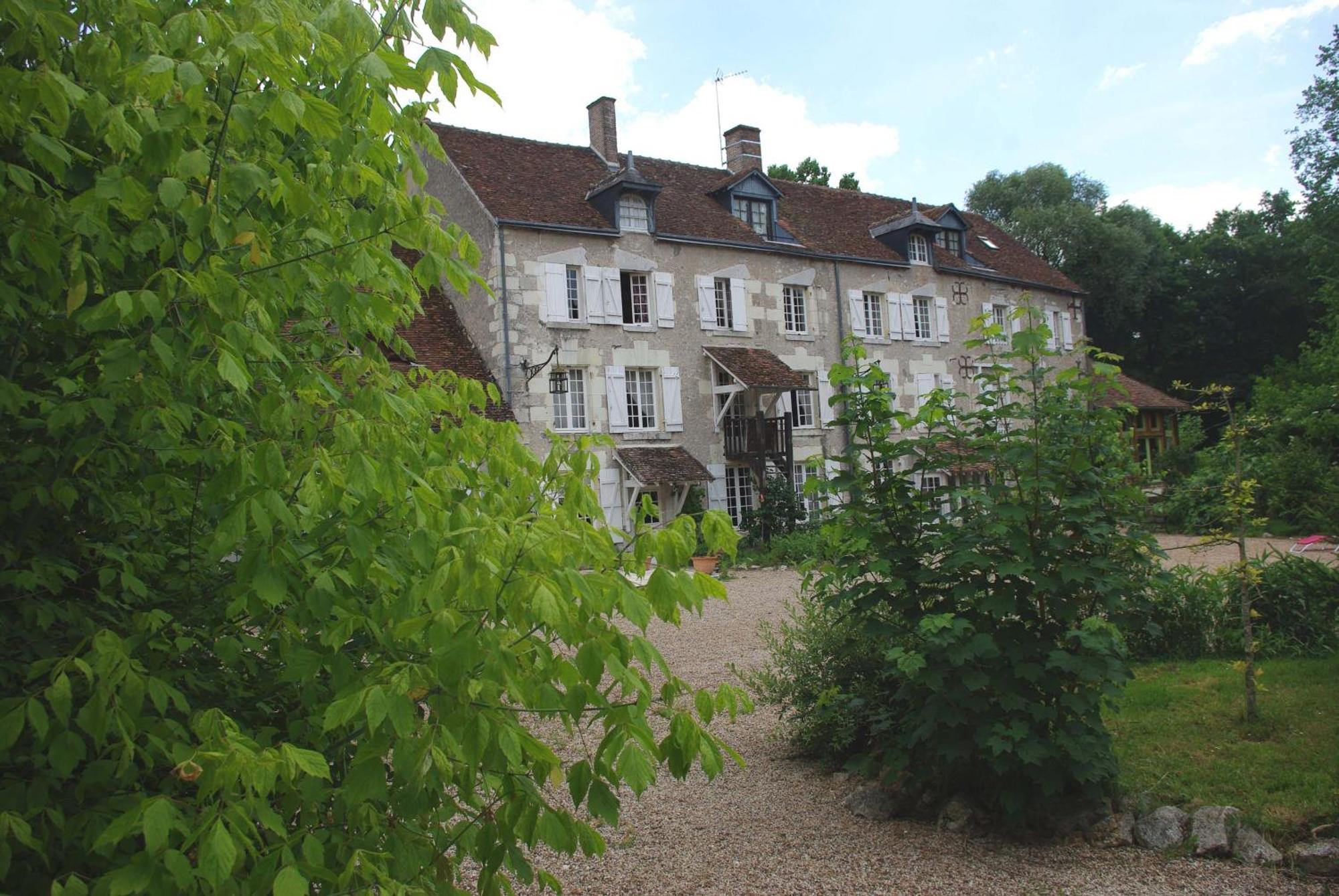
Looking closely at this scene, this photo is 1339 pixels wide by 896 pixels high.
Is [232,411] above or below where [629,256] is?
below

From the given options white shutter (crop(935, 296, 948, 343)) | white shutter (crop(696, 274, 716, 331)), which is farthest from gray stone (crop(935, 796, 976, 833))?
white shutter (crop(935, 296, 948, 343))

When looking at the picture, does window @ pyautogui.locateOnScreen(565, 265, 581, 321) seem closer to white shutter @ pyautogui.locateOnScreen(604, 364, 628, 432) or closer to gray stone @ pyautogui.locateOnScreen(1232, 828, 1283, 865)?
white shutter @ pyautogui.locateOnScreen(604, 364, 628, 432)

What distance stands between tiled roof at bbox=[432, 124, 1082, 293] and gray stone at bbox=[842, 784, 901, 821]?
1424 cm

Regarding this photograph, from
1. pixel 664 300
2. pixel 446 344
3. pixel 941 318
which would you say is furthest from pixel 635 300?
pixel 941 318

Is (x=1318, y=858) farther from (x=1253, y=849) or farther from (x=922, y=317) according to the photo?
(x=922, y=317)

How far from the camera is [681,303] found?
2017 cm

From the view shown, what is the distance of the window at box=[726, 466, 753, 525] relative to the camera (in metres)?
20.7

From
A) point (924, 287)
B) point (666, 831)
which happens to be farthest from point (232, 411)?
point (924, 287)

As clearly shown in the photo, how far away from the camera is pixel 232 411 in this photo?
9.21 ft

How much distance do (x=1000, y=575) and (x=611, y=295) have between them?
49.5 feet

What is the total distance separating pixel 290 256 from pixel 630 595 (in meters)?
1.44

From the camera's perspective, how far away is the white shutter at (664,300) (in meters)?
19.8

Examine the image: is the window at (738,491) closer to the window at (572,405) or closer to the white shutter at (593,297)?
the window at (572,405)

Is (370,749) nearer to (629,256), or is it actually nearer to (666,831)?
(666,831)
